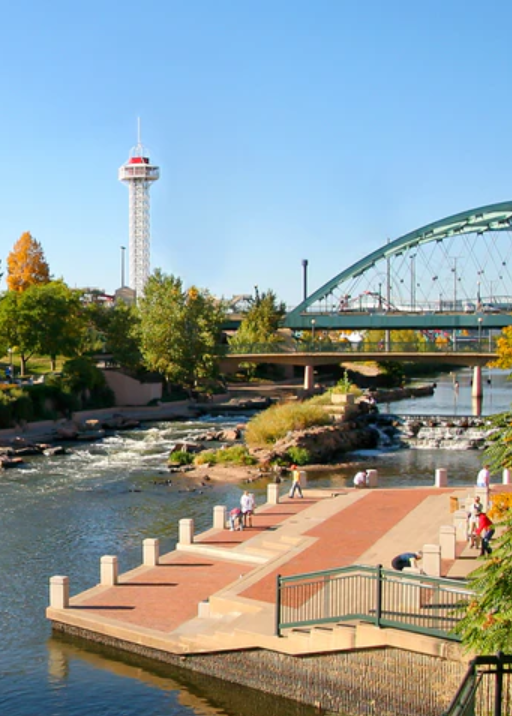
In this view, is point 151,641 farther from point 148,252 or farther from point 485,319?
point 148,252

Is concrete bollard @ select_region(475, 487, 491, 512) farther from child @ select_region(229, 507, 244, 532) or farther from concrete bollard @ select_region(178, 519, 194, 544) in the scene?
concrete bollard @ select_region(178, 519, 194, 544)

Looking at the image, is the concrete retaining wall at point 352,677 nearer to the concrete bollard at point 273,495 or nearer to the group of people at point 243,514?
the group of people at point 243,514

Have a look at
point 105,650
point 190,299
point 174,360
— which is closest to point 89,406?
point 174,360

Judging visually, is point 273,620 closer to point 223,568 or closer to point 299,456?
point 223,568

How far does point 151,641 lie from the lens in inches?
738

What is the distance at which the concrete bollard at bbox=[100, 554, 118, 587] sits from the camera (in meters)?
22.2

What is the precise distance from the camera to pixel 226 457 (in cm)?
4503

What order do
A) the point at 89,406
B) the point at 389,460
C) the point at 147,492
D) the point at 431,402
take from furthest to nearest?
the point at 431,402 → the point at 89,406 → the point at 389,460 → the point at 147,492

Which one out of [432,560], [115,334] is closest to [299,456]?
[432,560]

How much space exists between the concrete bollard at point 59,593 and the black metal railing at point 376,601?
17.9 feet

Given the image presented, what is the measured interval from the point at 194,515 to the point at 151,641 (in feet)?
46.7

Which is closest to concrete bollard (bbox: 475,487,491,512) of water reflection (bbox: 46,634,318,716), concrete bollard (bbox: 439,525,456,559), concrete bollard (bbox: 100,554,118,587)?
concrete bollard (bbox: 439,525,456,559)

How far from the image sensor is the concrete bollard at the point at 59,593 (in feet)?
67.9

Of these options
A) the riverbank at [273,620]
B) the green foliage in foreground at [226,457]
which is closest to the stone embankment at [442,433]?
the green foliage in foreground at [226,457]
